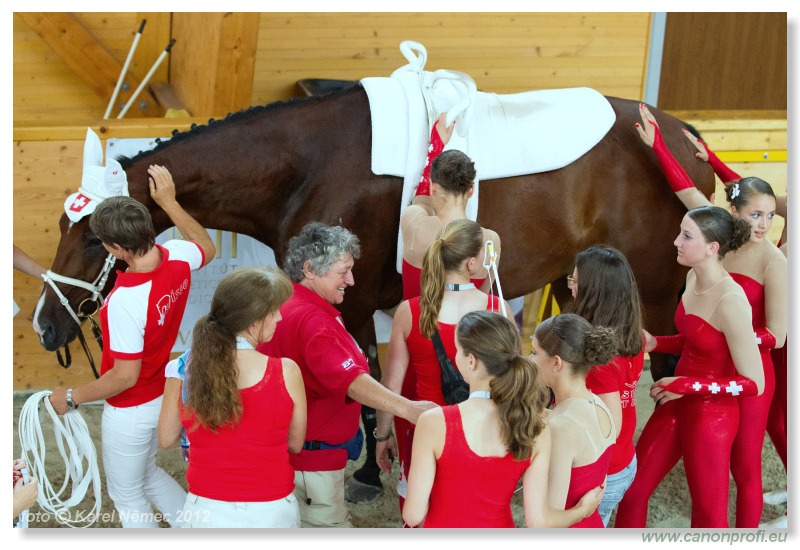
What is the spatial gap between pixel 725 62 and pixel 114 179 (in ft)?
16.9

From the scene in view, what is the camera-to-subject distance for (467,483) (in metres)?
2.07

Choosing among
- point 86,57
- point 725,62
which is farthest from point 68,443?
point 725,62

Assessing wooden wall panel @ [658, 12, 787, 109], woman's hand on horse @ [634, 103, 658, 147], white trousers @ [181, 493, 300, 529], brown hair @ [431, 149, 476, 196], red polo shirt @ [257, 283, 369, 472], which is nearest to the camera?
white trousers @ [181, 493, 300, 529]

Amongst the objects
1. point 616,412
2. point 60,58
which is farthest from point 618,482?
point 60,58

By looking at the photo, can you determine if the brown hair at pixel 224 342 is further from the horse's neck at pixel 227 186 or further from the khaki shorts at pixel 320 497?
the horse's neck at pixel 227 186

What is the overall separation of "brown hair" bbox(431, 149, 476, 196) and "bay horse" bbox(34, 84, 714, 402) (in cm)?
62

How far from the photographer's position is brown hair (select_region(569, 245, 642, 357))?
8.06ft

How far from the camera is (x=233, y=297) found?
Result: 221 cm

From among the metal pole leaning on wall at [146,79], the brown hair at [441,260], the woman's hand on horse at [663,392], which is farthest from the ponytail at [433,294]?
the metal pole leaning on wall at [146,79]

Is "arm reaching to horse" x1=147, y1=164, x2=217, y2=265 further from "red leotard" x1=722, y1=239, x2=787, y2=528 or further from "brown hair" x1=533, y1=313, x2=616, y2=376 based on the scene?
"red leotard" x1=722, y1=239, x2=787, y2=528

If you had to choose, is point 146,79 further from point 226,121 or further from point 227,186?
point 227,186

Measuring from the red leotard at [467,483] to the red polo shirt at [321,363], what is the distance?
1.54 ft

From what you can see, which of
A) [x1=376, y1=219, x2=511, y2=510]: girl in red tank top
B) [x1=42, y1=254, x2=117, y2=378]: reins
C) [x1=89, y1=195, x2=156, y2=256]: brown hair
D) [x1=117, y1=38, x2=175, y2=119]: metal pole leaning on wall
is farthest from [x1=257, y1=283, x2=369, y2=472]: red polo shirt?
[x1=117, y1=38, x2=175, y2=119]: metal pole leaning on wall

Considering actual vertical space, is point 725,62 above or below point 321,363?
above
